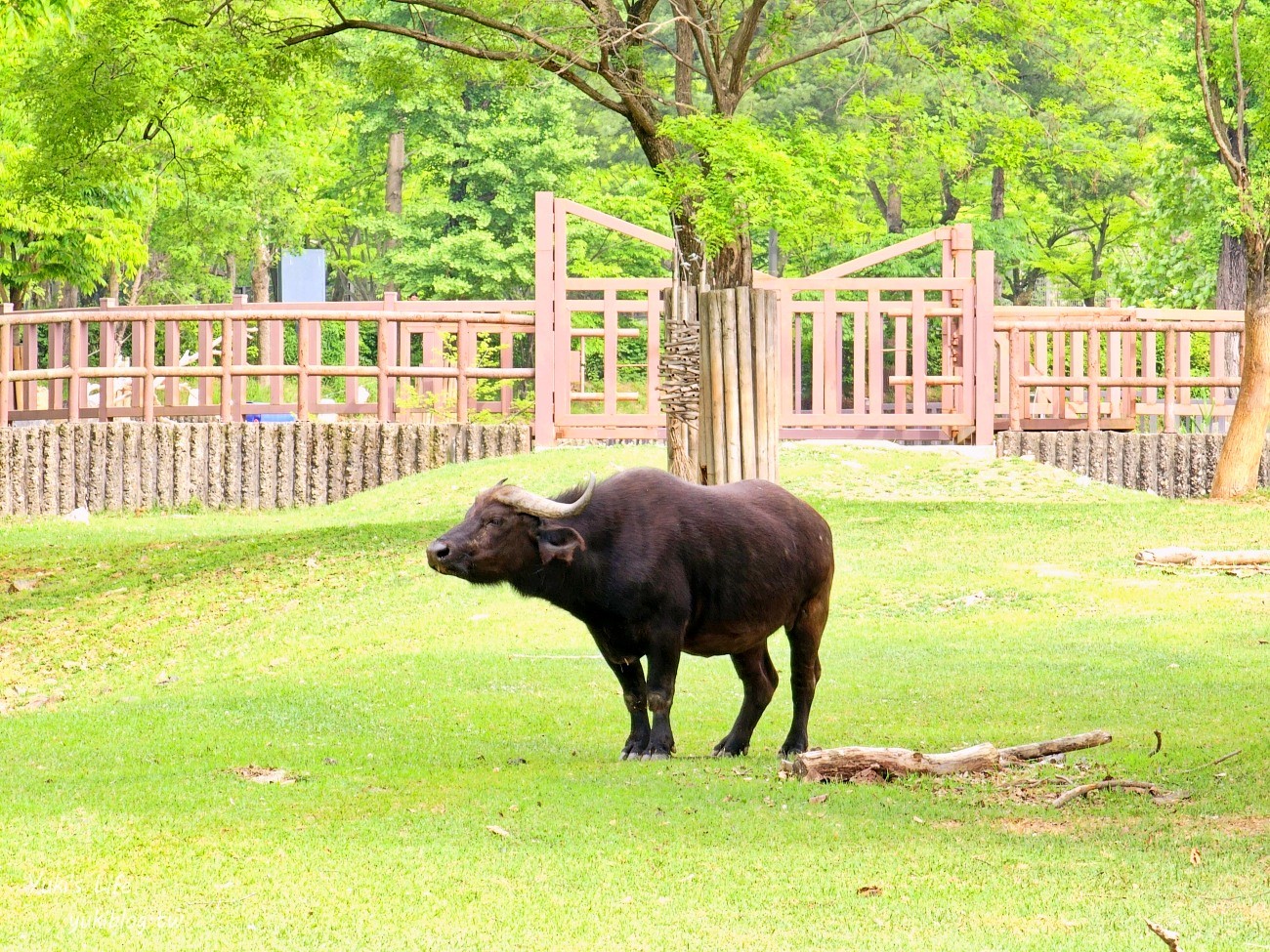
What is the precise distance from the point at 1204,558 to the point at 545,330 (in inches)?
366

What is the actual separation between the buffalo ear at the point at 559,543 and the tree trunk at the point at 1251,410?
46.3ft

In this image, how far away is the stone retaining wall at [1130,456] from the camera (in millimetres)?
21750

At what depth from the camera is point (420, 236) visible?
4053cm

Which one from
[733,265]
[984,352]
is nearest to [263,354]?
[984,352]

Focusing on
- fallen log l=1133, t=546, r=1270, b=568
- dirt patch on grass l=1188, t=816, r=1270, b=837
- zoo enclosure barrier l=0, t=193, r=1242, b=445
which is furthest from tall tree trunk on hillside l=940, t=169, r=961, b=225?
dirt patch on grass l=1188, t=816, r=1270, b=837

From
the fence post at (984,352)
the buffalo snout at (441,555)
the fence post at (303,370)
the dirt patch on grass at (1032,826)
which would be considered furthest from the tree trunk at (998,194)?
the dirt patch on grass at (1032,826)

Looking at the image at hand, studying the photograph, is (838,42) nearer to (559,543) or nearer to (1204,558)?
(1204,558)

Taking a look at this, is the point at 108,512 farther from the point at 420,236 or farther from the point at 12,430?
the point at 420,236

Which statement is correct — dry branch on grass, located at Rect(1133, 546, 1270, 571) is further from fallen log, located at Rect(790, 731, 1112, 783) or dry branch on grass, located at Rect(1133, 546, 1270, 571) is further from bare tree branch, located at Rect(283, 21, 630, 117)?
fallen log, located at Rect(790, 731, 1112, 783)

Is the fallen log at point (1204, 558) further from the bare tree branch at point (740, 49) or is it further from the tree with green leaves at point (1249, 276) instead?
the bare tree branch at point (740, 49)

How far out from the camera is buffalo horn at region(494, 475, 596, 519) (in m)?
8.09

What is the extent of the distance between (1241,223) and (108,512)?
14.5 meters

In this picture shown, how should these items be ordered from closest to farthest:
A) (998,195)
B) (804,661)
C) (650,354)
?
(804,661)
(650,354)
(998,195)

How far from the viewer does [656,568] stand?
26.7 ft
